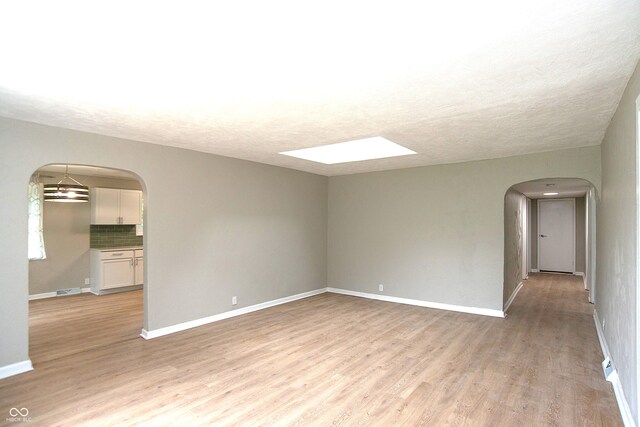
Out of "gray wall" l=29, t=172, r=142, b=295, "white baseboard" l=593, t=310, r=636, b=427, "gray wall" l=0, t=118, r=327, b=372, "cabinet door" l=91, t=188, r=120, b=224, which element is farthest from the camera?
"cabinet door" l=91, t=188, r=120, b=224

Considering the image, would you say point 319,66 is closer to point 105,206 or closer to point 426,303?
point 426,303

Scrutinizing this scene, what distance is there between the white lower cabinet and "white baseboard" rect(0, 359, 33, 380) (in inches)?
144

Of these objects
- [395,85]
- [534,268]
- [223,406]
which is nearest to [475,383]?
[223,406]

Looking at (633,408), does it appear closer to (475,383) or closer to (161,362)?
(475,383)

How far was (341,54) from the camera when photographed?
203cm

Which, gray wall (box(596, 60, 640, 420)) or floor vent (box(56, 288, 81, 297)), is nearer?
gray wall (box(596, 60, 640, 420))

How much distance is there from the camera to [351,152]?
5371mm

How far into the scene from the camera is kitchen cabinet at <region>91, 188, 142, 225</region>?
6969 mm

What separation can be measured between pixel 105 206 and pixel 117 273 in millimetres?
1378

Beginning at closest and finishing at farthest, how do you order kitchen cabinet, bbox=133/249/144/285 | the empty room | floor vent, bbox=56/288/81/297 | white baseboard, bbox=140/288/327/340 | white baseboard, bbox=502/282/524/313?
the empty room
white baseboard, bbox=140/288/327/340
white baseboard, bbox=502/282/524/313
floor vent, bbox=56/288/81/297
kitchen cabinet, bbox=133/249/144/285

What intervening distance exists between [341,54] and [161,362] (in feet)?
10.9

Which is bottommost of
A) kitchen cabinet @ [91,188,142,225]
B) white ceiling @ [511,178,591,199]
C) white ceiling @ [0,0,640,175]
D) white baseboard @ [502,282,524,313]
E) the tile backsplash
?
white baseboard @ [502,282,524,313]

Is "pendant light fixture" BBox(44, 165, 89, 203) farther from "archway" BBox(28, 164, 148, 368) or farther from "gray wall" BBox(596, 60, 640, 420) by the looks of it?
"gray wall" BBox(596, 60, 640, 420)

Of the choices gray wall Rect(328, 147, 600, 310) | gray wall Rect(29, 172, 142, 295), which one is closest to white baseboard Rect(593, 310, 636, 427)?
gray wall Rect(328, 147, 600, 310)
